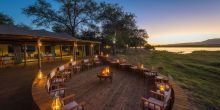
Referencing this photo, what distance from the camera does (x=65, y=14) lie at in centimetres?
3172

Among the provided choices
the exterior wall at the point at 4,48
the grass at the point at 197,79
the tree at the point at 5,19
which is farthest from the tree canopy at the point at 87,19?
the exterior wall at the point at 4,48

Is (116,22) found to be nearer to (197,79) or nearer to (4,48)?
(197,79)

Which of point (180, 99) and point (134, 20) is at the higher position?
point (134, 20)

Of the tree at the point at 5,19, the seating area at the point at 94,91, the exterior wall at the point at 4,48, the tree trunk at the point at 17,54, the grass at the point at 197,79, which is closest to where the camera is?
the seating area at the point at 94,91

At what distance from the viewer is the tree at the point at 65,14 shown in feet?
98.5

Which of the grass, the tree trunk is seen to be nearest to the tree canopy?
the grass

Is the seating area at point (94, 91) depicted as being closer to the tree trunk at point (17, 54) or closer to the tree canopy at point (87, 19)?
the tree trunk at point (17, 54)

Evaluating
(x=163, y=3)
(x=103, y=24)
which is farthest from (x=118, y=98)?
(x=103, y=24)

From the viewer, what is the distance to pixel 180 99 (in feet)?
17.1

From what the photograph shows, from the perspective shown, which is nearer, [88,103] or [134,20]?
[88,103]

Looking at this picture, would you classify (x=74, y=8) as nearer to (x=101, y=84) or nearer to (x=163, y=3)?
(x=163, y=3)

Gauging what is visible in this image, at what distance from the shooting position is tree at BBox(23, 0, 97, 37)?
3004cm

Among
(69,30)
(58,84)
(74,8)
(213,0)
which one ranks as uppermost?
(74,8)

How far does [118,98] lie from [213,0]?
21.8 meters
